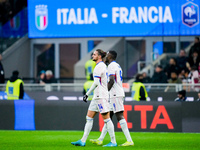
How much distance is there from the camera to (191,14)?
27.3 metres

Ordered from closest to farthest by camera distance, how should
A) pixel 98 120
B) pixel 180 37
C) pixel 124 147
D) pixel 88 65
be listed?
pixel 124 147 → pixel 98 120 → pixel 88 65 → pixel 180 37

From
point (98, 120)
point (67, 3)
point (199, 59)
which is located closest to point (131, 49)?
point (67, 3)

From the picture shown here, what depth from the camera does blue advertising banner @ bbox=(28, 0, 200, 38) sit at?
27.4 meters

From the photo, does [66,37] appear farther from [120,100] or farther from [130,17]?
[120,100]

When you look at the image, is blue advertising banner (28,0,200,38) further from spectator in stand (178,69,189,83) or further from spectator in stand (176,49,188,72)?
spectator in stand (178,69,189,83)

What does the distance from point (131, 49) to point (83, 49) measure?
3040 mm

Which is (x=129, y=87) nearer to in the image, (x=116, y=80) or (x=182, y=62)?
(x=182, y=62)

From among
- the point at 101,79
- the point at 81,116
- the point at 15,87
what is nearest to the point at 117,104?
the point at 101,79

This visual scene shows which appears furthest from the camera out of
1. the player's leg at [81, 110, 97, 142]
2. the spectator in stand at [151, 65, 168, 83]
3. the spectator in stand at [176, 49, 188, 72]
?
the spectator in stand at [176, 49, 188, 72]

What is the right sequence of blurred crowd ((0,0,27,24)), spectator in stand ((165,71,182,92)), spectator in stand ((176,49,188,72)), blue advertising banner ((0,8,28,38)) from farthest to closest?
blurred crowd ((0,0,27,24))
blue advertising banner ((0,8,28,38))
spectator in stand ((176,49,188,72))
spectator in stand ((165,71,182,92))

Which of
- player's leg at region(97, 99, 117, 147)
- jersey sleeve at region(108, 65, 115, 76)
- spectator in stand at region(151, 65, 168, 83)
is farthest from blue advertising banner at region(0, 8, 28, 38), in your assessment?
player's leg at region(97, 99, 117, 147)

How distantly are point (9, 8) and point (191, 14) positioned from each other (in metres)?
10.0

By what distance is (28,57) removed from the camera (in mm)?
31406

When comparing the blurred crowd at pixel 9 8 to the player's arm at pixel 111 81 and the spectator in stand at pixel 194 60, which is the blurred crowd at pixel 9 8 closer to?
the spectator in stand at pixel 194 60
